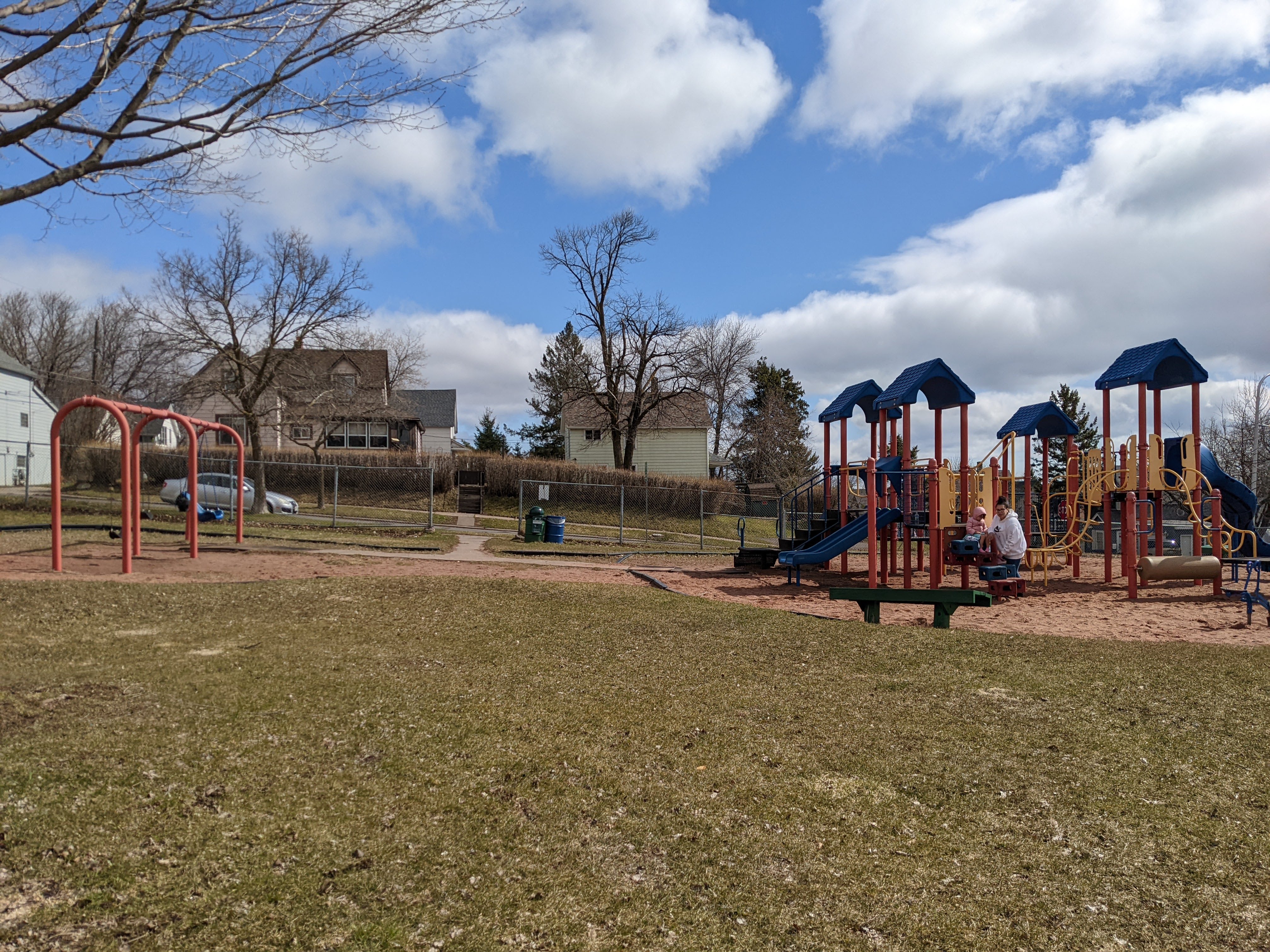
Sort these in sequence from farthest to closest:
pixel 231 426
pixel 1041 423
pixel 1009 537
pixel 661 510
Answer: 1. pixel 231 426
2. pixel 661 510
3. pixel 1041 423
4. pixel 1009 537

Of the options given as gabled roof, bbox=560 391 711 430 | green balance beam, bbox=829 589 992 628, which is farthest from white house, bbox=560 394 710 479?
green balance beam, bbox=829 589 992 628

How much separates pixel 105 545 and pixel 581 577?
32.6 ft

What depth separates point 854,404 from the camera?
19922 millimetres

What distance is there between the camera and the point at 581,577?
54.3 ft

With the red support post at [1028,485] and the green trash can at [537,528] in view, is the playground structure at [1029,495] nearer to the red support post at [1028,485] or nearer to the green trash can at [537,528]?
the red support post at [1028,485]

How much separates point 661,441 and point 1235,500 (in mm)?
40141

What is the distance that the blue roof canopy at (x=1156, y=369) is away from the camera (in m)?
17.4

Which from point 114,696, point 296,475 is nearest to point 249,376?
point 296,475

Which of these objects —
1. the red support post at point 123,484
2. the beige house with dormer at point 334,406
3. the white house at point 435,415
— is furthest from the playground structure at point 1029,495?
the white house at point 435,415

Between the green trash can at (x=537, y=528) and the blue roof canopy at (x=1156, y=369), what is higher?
the blue roof canopy at (x=1156, y=369)

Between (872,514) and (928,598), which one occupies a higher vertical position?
(872,514)

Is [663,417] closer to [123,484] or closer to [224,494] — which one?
[224,494]

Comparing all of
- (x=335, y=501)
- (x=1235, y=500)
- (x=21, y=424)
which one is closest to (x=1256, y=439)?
(x=1235, y=500)

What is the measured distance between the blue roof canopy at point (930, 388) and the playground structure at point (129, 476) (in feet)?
45.8
